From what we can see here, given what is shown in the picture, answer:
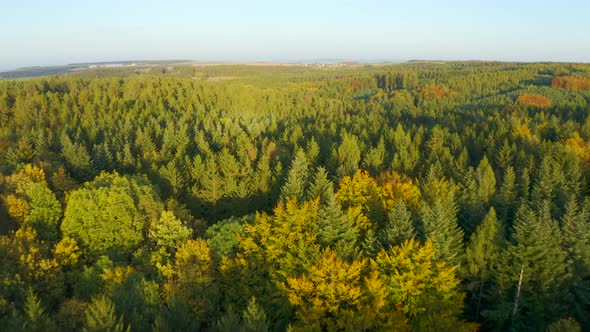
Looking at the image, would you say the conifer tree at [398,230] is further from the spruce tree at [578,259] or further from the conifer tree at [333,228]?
the spruce tree at [578,259]

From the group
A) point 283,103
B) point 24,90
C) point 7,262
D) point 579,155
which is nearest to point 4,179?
point 7,262

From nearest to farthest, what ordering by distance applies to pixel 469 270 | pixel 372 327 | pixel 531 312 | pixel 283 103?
1. pixel 372 327
2. pixel 531 312
3. pixel 469 270
4. pixel 283 103

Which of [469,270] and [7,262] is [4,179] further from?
[469,270]

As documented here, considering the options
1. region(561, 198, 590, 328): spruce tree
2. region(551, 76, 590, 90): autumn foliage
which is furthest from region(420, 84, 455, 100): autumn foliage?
region(561, 198, 590, 328): spruce tree

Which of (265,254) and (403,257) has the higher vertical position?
(403,257)

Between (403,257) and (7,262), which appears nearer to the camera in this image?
(403,257)

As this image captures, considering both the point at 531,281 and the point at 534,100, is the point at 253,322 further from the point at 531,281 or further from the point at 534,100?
the point at 534,100

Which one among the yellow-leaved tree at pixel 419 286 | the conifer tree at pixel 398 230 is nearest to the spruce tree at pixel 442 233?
the conifer tree at pixel 398 230

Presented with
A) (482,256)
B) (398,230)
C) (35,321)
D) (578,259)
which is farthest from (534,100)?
(35,321)
